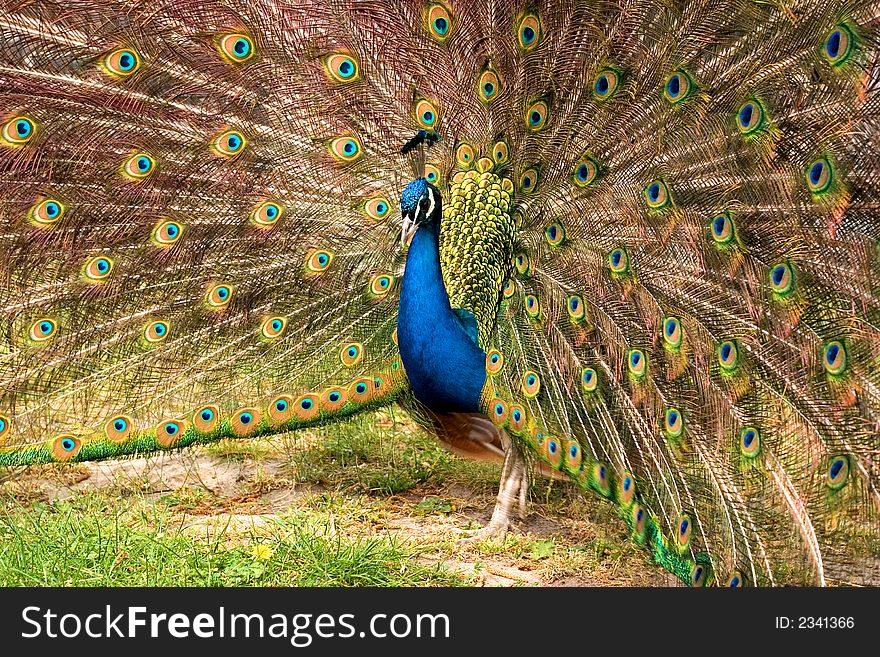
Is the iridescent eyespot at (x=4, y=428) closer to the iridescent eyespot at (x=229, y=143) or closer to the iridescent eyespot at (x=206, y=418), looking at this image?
the iridescent eyespot at (x=206, y=418)

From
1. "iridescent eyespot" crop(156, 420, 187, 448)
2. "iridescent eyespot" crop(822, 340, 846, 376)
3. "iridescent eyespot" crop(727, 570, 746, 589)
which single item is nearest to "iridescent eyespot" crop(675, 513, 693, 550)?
"iridescent eyespot" crop(727, 570, 746, 589)

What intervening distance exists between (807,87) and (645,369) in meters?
0.93

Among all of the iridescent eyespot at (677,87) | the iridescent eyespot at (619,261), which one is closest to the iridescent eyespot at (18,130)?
the iridescent eyespot at (619,261)

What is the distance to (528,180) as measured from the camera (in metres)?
3.07

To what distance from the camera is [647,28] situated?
102 inches

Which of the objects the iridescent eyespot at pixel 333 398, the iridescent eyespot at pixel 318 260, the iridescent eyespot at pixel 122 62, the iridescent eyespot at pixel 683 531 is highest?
the iridescent eyespot at pixel 122 62

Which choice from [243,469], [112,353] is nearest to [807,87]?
[112,353]

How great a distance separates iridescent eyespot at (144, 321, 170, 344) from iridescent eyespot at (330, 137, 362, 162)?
949 mm

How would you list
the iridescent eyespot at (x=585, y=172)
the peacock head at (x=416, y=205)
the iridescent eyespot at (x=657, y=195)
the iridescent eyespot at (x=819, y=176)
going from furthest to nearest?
1. the peacock head at (x=416, y=205)
2. the iridescent eyespot at (x=585, y=172)
3. the iridescent eyespot at (x=657, y=195)
4. the iridescent eyespot at (x=819, y=176)

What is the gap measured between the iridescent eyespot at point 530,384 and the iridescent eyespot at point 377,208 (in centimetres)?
89

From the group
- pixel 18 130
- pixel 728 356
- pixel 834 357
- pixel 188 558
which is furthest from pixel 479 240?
pixel 18 130

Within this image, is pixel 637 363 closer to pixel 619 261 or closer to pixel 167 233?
pixel 619 261

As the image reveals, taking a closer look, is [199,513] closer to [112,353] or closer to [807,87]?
[112,353]

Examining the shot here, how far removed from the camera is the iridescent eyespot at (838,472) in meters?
2.33
